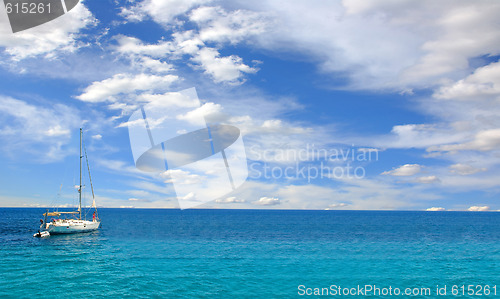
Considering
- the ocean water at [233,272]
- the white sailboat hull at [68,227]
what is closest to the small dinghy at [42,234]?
the white sailboat hull at [68,227]

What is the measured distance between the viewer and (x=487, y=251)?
163ft

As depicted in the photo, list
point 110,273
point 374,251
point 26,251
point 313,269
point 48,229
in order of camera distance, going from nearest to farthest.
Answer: point 110,273 → point 313,269 → point 26,251 → point 374,251 → point 48,229

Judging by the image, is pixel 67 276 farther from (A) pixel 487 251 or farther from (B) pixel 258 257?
(A) pixel 487 251

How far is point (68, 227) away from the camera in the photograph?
64312 millimetres

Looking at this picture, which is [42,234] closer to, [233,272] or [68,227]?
[68,227]

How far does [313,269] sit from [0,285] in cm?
2979

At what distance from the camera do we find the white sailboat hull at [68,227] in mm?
62188

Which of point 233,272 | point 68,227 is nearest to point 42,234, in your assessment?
point 68,227

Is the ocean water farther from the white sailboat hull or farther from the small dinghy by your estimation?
the white sailboat hull

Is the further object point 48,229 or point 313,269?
point 48,229

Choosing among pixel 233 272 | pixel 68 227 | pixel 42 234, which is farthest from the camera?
pixel 68 227

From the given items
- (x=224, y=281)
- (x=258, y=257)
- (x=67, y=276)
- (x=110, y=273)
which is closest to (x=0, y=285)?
(x=67, y=276)

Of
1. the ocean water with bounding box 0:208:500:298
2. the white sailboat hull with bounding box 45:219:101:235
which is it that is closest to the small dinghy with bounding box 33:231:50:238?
the white sailboat hull with bounding box 45:219:101:235

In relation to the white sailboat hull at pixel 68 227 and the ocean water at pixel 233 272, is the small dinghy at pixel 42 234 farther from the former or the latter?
the ocean water at pixel 233 272
